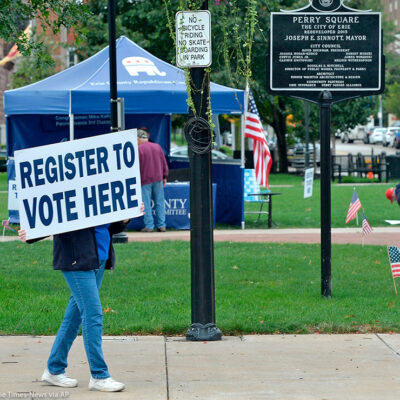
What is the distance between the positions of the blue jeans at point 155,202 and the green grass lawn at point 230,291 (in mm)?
2541

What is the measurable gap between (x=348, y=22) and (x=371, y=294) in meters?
2.98

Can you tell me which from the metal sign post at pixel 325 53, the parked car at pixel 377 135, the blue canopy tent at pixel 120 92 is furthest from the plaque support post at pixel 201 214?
the parked car at pixel 377 135

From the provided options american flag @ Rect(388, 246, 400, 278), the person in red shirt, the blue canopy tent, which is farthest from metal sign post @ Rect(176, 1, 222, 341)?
the person in red shirt

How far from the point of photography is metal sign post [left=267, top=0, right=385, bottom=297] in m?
9.63

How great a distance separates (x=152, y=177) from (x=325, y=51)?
23.1 feet

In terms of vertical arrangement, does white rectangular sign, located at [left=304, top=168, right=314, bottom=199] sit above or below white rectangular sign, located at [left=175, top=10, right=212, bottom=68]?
below

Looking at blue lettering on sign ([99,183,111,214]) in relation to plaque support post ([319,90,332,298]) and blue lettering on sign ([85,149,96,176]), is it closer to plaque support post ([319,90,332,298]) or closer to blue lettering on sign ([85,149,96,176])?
blue lettering on sign ([85,149,96,176])

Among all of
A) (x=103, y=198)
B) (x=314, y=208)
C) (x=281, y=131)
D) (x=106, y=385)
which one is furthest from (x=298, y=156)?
(x=106, y=385)

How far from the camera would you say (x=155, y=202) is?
1656 cm

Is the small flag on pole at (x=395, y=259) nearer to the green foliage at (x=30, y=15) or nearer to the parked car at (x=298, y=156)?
the green foliage at (x=30, y=15)

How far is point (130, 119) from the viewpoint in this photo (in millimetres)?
20156

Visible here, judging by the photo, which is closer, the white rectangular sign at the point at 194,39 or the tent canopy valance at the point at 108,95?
the white rectangular sign at the point at 194,39

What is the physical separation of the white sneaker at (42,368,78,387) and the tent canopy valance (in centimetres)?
1030

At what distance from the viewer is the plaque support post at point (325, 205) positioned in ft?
31.1
